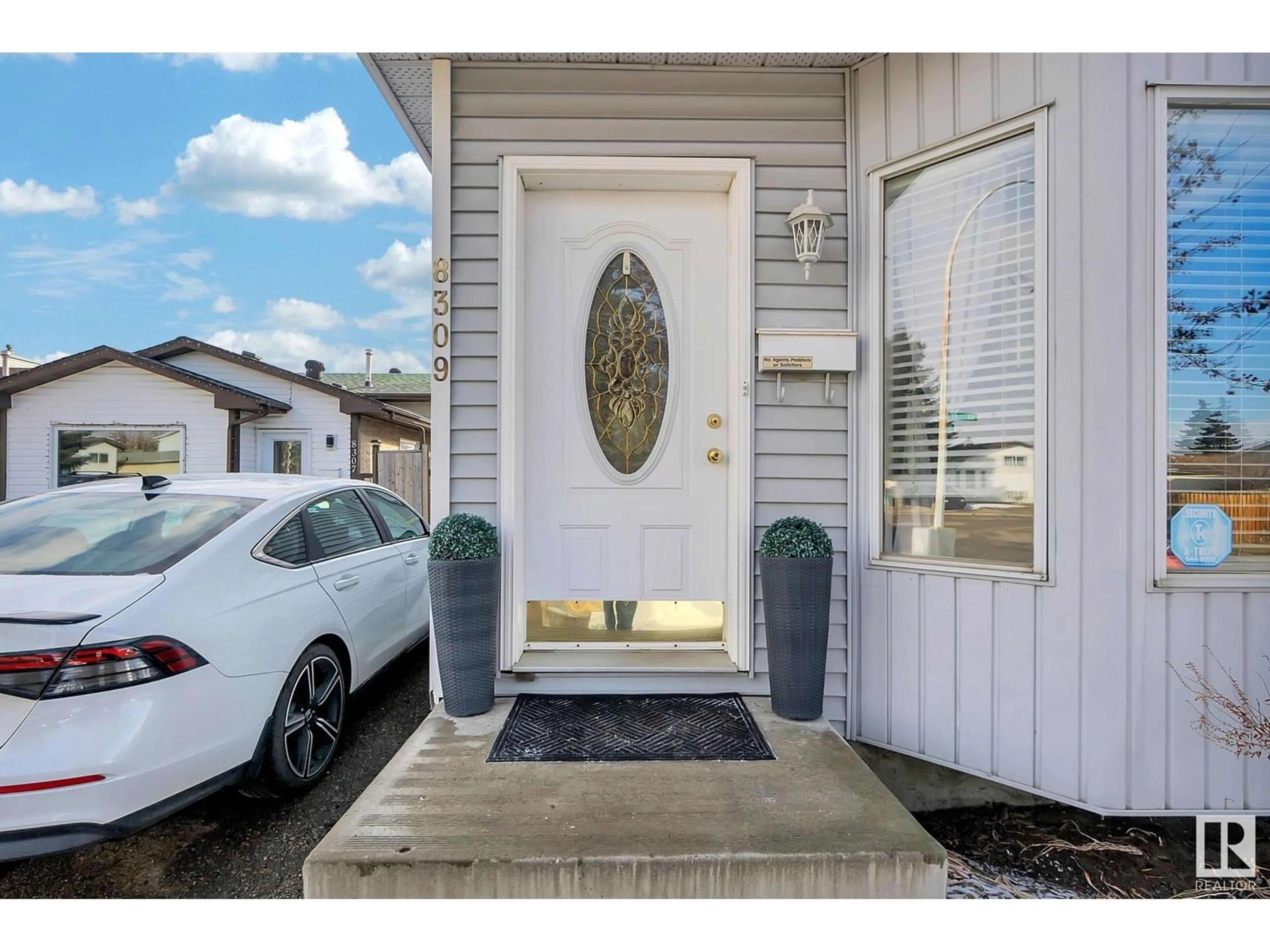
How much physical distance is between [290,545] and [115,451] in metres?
9.18

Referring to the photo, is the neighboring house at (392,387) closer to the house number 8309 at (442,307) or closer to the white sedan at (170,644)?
the white sedan at (170,644)

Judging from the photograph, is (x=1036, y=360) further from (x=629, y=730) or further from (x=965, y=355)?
(x=629, y=730)

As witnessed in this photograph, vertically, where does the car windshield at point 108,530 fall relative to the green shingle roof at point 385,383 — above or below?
below

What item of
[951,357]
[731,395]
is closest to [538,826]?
[731,395]

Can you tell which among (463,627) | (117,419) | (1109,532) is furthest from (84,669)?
(117,419)

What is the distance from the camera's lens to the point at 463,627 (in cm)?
225

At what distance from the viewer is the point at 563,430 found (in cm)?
263

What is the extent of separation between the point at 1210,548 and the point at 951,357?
3.40ft

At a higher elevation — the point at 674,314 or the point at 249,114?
the point at 249,114

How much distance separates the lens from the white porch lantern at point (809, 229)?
7.81 ft

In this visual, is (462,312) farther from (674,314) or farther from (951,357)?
(951,357)

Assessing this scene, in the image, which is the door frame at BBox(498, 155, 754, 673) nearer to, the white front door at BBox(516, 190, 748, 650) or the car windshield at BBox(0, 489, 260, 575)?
the white front door at BBox(516, 190, 748, 650)

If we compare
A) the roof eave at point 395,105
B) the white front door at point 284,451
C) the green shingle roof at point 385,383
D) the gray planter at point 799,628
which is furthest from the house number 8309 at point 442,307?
the green shingle roof at point 385,383

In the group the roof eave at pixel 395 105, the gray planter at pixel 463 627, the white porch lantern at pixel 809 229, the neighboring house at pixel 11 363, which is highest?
the neighboring house at pixel 11 363
